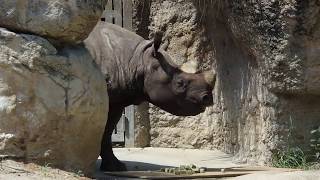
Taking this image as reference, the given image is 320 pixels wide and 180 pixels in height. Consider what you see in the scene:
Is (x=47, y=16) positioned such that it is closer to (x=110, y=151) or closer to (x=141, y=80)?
(x=141, y=80)

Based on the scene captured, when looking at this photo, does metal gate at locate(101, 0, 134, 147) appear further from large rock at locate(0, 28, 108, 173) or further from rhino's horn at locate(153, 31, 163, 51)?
large rock at locate(0, 28, 108, 173)

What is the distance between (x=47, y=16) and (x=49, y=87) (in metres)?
0.60

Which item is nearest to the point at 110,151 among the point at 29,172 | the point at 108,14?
the point at 29,172

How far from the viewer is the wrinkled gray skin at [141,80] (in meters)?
7.15

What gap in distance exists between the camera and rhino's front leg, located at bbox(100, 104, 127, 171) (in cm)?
707

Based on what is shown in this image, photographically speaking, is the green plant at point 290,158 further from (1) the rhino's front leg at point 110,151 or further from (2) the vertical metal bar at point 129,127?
(2) the vertical metal bar at point 129,127

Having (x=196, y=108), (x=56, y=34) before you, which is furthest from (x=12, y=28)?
(x=196, y=108)

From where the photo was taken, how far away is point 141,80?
729cm

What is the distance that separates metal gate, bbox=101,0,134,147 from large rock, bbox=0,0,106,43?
4437mm

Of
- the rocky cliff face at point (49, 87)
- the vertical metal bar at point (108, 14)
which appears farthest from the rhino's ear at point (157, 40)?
the vertical metal bar at point (108, 14)

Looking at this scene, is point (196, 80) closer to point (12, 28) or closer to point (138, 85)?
point (138, 85)

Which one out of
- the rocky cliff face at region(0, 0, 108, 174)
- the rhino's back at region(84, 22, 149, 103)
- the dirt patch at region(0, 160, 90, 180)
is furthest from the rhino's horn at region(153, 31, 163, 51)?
the dirt patch at region(0, 160, 90, 180)

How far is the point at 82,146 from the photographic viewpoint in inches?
224

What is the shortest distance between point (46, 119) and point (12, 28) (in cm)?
82
